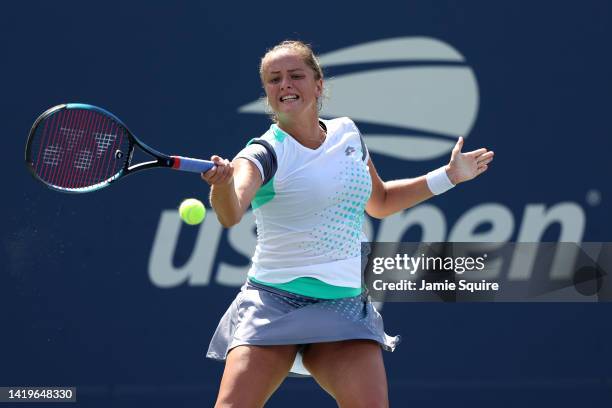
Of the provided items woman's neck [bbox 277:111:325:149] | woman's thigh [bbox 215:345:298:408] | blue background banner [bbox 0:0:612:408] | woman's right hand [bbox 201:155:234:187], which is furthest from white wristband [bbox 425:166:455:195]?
blue background banner [bbox 0:0:612:408]

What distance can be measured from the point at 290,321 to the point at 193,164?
0.54 metres

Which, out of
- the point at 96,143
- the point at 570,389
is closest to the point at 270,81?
the point at 96,143

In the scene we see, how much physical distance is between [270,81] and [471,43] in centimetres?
205

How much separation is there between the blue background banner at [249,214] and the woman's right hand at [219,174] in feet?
7.22

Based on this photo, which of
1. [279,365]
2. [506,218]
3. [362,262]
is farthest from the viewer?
[506,218]

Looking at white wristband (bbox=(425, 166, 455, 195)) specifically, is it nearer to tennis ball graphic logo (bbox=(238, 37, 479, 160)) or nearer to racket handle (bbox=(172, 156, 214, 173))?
racket handle (bbox=(172, 156, 214, 173))

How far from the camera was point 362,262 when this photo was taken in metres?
3.44

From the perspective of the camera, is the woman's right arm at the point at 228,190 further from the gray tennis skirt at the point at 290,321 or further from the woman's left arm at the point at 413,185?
the woman's left arm at the point at 413,185

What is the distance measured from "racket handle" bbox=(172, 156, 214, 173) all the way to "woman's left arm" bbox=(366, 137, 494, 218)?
771 millimetres

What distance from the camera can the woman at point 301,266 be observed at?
10.2ft

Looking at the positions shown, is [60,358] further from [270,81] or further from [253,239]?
[270,81]

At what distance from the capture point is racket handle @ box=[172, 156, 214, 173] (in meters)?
2.93

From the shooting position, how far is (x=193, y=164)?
297cm

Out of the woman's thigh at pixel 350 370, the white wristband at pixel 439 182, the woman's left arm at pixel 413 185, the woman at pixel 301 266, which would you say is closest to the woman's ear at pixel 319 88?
the woman at pixel 301 266
